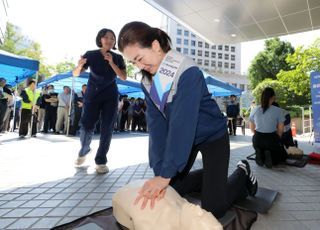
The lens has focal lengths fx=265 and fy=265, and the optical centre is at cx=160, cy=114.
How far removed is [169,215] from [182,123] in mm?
519

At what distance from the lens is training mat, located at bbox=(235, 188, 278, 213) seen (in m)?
2.38

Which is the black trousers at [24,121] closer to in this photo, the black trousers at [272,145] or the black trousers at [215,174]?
the black trousers at [272,145]

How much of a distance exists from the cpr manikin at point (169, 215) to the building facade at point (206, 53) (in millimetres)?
80501

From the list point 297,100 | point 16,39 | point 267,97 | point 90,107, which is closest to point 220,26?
point 267,97

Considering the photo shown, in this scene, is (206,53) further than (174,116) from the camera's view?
A: Yes

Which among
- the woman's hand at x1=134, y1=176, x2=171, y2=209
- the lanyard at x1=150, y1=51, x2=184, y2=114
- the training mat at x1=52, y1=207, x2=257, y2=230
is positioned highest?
the lanyard at x1=150, y1=51, x2=184, y2=114

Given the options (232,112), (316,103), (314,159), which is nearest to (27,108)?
(314,159)

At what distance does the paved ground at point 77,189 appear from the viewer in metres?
2.17

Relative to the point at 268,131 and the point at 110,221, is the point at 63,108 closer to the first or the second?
the point at 268,131

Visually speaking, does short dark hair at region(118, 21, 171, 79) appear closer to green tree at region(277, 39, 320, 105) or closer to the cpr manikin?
the cpr manikin

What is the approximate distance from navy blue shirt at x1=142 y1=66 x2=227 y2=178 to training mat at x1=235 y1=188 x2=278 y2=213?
38.9 inches

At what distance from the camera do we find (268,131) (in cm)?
482

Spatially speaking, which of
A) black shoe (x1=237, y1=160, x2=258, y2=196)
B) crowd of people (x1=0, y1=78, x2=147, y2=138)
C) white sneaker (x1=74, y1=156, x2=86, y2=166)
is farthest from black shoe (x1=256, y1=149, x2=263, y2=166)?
crowd of people (x1=0, y1=78, x2=147, y2=138)

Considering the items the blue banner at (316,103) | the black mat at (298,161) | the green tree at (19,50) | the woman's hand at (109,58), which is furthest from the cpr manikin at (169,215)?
the green tree at (19,50)
